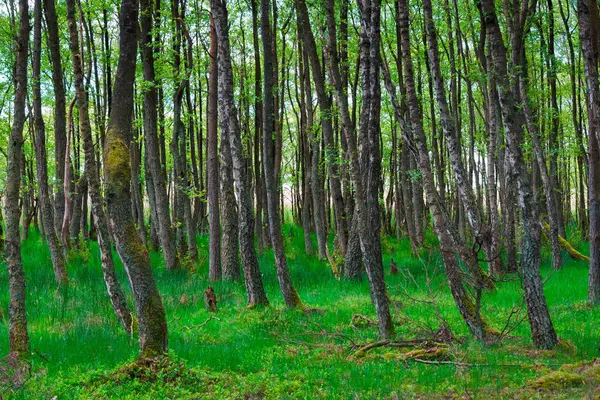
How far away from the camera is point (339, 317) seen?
387 inches

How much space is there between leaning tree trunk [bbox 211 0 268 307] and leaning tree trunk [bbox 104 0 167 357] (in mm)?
3538

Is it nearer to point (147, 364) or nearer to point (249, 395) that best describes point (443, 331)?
point (249, 395)

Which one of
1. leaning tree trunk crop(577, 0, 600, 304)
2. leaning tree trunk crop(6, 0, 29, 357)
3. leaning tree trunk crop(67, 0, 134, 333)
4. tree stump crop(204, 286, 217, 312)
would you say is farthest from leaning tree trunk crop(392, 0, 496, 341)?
leaning tree trunk crop(6, 0, 29, 357)

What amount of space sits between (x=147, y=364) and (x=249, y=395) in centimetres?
112

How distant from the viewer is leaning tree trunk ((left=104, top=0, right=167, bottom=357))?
587cm

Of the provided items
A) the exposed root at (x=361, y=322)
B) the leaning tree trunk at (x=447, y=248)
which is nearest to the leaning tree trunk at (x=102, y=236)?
the exposed root at (x=361, y=322)

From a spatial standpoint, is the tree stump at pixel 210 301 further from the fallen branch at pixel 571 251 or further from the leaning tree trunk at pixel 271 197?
the fallen branch at pixel 571 251

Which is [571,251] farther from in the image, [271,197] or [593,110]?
[271,197]

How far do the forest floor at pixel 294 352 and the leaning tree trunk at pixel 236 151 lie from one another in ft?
1.90

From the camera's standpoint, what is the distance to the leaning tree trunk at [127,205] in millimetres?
5871

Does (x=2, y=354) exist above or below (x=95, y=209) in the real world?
below

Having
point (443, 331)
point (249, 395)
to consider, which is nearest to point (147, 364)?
point (249, 395)

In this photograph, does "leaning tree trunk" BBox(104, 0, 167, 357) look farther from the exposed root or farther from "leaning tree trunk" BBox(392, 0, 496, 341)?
the exposed root

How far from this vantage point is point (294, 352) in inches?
297
